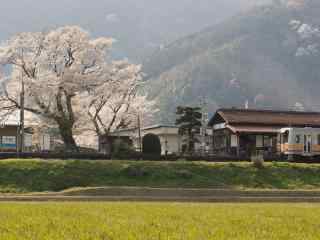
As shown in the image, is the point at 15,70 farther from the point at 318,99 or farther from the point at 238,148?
the point at 318,99

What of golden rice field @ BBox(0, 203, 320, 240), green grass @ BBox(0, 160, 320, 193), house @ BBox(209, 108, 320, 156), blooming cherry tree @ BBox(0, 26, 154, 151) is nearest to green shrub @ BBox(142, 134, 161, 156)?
blooming cherry tree @ BBox(0, 26, 154, 151)

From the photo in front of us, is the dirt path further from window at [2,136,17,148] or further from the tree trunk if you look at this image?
window at [2,136,17,148]

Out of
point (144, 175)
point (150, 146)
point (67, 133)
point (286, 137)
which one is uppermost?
point (67, 133)

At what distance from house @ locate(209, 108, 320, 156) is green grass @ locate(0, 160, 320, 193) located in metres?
8.80

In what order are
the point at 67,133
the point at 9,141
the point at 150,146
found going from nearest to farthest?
1. the point at 150,146
2. the point at 67,133
3. the point at 9,141

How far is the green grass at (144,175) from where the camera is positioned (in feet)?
105

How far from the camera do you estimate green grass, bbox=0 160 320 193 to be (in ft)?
105

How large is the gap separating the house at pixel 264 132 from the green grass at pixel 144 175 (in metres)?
8.80

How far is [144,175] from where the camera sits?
33.7 meters

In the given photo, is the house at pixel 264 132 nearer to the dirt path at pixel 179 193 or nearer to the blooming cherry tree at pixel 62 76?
the blooming cherry tree at pixel 62 76

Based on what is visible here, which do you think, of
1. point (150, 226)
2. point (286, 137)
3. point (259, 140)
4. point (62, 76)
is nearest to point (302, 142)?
point (286, 137)

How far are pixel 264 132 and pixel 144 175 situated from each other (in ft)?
64.9

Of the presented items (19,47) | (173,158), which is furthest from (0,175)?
(19,47)

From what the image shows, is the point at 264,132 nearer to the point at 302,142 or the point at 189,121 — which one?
the point at 302,142
